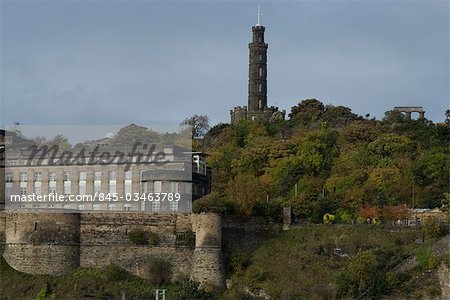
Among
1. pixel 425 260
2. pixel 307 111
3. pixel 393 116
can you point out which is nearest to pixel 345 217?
pixel 425 260

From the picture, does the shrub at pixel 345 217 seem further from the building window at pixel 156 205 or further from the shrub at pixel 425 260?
the building window at pixel 156 205

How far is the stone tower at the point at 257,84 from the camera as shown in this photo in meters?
88.6

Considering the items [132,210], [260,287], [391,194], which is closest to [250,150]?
[391,194]

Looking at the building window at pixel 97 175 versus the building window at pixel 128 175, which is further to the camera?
the building window at pixel 128 175

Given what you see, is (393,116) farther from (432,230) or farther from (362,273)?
(362,273)

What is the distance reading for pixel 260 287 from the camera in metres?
49.3

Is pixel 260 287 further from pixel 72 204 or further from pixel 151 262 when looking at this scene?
pixel 72 204

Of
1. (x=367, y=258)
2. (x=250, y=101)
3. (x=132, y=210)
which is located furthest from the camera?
(x=250, y=101)

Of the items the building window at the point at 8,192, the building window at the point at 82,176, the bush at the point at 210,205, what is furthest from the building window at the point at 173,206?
the building window at the point at 8,192

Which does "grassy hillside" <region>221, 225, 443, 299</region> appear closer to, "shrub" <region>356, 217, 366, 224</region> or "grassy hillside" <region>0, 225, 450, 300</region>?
"grassy hillside" <region>0, 225, 450, 300</region>

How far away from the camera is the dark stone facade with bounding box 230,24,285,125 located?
291ft

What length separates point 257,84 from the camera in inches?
3519

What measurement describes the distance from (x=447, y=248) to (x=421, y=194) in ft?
41.0

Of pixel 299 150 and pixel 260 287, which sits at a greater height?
pixel 299 150
